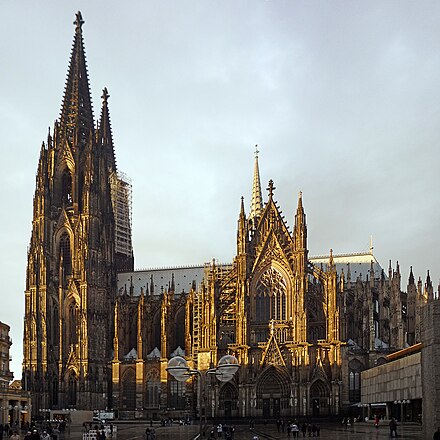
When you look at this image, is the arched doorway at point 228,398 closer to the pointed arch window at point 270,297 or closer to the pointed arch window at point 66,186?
the pointed arch window at point 270,297

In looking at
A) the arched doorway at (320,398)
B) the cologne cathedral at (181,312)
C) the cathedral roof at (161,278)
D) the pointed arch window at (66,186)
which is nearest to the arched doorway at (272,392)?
the cologne cathedral at (181,312)

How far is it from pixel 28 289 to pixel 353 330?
122ft

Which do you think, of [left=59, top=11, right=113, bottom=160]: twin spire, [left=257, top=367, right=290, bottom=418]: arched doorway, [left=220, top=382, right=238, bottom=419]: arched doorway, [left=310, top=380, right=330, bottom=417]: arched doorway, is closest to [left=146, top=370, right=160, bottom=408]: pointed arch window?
[left=220, top=382, right=238, bottom=419]: arched doorway

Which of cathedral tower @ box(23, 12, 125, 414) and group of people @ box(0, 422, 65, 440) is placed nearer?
group of people @ box(0, 422, 65, 440)

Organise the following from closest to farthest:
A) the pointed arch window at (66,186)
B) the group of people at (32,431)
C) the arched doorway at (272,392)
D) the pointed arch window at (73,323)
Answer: the group of people at (32,431), the arched doorway at (272,392), the pointed arch window at (73,323), the pointed arch window at (66,186)

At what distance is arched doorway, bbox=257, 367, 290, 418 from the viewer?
8412 centimetres

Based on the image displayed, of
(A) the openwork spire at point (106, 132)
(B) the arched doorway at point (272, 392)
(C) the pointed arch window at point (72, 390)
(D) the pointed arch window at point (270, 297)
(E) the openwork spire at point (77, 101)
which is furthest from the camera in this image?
(A) the openwork spire at point (106, 132)

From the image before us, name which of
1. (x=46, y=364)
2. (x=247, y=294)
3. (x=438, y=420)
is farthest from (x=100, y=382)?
(x=438, y=420)

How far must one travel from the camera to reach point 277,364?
3307 inches

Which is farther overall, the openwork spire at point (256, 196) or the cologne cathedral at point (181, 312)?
the openwork spire at point (256, 196)

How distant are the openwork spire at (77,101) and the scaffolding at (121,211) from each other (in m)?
11.7

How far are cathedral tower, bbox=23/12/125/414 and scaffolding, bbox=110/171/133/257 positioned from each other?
31.6ft

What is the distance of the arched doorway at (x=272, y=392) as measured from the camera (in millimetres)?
84125

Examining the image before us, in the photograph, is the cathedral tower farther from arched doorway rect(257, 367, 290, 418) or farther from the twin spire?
arched doorway rect(257, 367, 290, 418)
